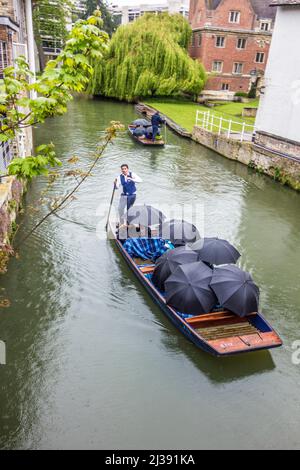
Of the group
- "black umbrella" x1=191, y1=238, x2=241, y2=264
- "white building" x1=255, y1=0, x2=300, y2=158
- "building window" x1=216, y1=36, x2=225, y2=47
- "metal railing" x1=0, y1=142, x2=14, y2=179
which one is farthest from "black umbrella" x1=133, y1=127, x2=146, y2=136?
"building window" x1=216, y1=36, x2=225, y2=47

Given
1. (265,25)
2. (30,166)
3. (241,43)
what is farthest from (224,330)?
(265,25)

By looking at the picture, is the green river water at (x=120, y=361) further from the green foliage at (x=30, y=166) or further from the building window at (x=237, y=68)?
the building window at (x=237, y=68)

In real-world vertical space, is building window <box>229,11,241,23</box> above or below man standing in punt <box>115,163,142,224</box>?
above

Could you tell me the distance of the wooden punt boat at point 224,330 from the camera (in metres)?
6.38

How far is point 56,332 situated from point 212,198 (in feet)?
29.9

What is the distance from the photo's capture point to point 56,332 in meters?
7.32

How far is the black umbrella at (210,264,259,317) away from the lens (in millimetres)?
6762

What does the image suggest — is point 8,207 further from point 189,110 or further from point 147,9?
point 147,9

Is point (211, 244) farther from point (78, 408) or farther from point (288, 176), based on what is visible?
point (288, 176)

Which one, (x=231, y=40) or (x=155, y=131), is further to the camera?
(x=231, y=40)

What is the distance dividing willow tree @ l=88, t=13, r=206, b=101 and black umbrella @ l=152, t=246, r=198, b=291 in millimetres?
28620

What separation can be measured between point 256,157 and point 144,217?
11.0 meters

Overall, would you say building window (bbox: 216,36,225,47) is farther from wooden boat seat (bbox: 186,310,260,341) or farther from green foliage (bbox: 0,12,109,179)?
green foliage (bbox: 0,12,109,179)

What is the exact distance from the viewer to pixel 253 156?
740 inches
